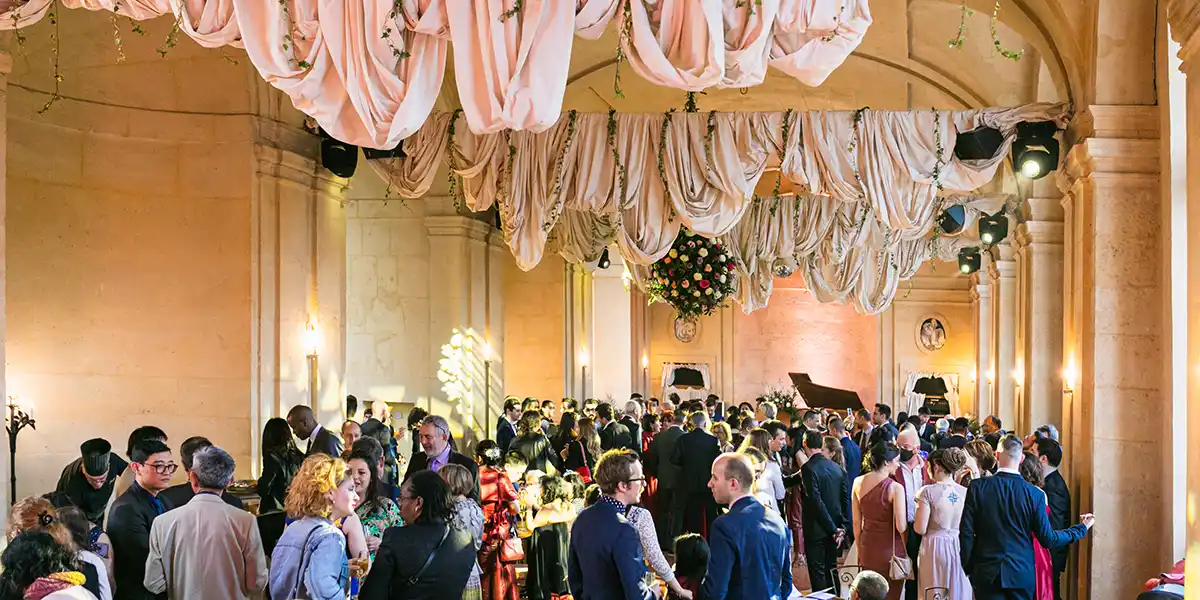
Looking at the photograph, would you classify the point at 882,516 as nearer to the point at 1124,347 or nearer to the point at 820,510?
the point at 820,510

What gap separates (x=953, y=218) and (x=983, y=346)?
6.48 m

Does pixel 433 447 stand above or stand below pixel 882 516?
above

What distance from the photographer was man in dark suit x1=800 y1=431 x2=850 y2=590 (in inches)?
323

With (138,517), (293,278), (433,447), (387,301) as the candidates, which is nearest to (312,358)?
(293,278)

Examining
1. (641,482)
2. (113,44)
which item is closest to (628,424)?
(113,44)

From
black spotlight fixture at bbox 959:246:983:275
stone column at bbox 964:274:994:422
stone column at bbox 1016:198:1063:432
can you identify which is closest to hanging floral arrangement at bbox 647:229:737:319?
stone column at bbox 1016:198:1063:432

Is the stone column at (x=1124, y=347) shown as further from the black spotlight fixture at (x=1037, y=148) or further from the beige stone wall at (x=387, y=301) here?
the beige stone wall at (x=387, y=301)

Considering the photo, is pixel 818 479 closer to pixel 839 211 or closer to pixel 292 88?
pixel 839 211

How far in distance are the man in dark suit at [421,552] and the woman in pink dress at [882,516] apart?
342 centimetres

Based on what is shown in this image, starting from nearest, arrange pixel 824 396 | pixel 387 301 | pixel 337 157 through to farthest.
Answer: pixel 337 157
pixel 387 301
pixel 824 396

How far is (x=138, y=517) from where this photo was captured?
15.5 ft

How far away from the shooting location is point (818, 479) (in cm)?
823

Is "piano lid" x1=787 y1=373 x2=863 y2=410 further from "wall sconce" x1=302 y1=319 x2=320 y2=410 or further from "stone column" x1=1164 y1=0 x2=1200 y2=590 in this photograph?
"stone column" x1=1164 y1=0 x2=1200 y2=590

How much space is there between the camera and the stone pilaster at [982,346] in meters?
16.8
